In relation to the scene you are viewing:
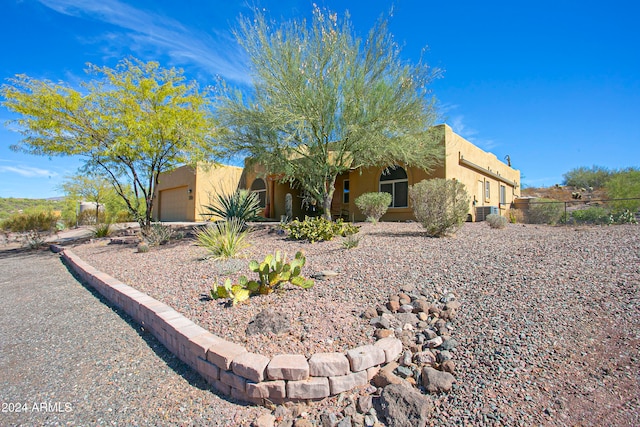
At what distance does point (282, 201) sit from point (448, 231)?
1274 centimetres

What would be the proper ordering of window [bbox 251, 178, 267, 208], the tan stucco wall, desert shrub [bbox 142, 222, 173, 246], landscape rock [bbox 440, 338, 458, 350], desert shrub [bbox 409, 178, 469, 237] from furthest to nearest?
window [bbox 251, 178, 267, 208] → the tan stucco wall → desert shrub [bbox 142, 222, 173, 246] → desert shrub [bbox 409, 178, 469, 237] → landscape rock [bbox 440, 338, 458, 350]

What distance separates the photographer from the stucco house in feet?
45.3

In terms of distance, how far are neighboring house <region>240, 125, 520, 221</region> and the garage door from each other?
593cm

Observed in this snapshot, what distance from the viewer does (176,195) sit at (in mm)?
24781

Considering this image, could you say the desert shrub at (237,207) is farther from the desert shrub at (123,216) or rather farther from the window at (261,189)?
the desert shrub at (123,216)

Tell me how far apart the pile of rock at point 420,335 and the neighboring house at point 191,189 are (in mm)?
17285

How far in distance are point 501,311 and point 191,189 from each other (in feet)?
70.4

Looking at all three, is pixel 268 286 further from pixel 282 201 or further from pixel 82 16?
pixel 282 201

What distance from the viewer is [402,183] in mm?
14625

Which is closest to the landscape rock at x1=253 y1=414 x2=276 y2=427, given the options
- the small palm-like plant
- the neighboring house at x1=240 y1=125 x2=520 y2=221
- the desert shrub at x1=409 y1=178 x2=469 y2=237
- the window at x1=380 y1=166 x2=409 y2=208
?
the desert shrub at x1=409 y1=178 x2=469 y2=237

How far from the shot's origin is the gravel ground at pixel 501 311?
232 cm

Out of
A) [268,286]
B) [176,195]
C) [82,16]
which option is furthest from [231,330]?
[176,195]

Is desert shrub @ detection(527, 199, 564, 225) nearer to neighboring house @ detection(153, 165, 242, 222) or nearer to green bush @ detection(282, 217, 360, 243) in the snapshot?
green bush @ detection(282, 217, 360, 243)

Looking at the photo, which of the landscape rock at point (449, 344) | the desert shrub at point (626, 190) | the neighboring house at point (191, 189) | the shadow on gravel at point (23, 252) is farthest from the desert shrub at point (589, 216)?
the shadow on gravel at point (23, 252)
